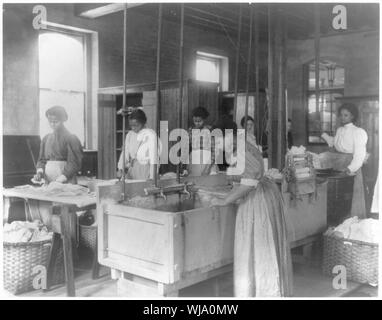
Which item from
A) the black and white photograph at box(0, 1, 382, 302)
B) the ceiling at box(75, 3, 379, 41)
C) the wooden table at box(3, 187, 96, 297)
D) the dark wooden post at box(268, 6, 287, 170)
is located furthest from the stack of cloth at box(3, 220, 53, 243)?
the ceiling at box(75, 3, 379, 41)

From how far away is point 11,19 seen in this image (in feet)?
20.3

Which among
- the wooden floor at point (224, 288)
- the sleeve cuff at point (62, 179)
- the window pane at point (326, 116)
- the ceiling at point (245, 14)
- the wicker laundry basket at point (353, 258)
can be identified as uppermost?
the ceiling at point (245, 14)

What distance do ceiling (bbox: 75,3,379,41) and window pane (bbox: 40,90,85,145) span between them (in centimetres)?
134

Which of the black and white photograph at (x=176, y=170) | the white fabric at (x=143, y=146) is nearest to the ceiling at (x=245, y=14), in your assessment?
the black and white photograph at (x=176, y=170)

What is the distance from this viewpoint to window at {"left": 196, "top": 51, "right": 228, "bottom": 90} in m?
9.50

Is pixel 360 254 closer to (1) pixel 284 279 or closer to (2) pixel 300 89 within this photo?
(1) pixel 284 279

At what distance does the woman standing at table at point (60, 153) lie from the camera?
14.9 ft

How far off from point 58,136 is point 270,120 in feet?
7.36

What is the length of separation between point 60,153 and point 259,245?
250 centimetres

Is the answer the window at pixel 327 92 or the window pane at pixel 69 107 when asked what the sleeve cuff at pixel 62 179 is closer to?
the window pane at pixel 69 107

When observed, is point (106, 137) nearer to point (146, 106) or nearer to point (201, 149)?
point (146, 106)

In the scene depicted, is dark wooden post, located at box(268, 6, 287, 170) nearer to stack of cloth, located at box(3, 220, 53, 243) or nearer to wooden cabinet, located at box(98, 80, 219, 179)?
wooden cabinet, located at box(98, 80, 219, 179)

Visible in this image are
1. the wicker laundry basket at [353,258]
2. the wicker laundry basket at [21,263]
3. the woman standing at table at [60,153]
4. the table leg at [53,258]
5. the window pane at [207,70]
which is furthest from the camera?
the window pane at [207,70]

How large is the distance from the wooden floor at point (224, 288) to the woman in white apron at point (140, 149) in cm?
118
